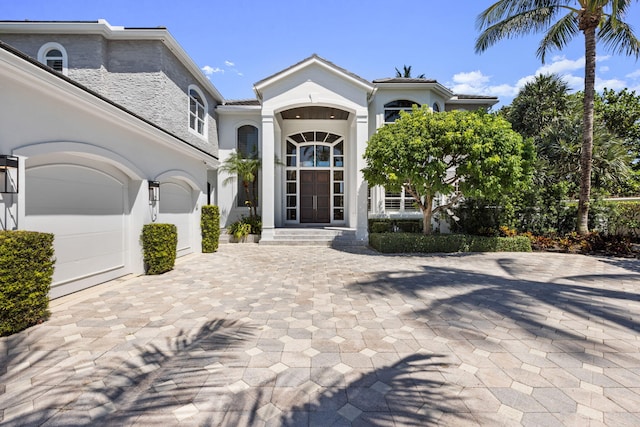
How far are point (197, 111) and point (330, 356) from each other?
1320 centimetres

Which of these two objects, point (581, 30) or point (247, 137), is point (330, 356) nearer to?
point (247, 137)

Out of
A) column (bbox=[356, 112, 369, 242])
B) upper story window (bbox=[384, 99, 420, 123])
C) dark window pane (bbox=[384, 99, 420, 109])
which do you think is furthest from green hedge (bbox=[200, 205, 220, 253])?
dark window pane (bbox=[384, 99, 420, 109])

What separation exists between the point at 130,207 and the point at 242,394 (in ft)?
20.3

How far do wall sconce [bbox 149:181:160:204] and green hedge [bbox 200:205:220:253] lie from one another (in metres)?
3.10

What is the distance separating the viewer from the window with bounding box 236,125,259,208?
1452 centimetres

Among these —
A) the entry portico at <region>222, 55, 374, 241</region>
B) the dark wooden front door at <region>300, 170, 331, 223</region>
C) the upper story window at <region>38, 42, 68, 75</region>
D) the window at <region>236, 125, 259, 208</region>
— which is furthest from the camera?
the dark wooden front door at <region>300, 170, 331, 223</region>

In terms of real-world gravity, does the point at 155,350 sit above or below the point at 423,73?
below

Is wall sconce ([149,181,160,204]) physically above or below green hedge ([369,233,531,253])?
above

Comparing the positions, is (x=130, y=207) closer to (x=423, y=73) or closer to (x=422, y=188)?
(x=422, y=188)

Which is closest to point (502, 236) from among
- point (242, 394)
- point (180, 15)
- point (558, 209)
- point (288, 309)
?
point (558, 209)

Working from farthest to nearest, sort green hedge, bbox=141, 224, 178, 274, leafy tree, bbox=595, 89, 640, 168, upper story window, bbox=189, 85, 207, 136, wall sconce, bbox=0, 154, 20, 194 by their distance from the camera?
leafy tree, bbox=595, 89, 640, 168 → upper story window, bbox=189, 85, 207, 136 → green hedge, bbox=141, 224, 178, 274 → wall sconce, bbox=0, 154, 20, 194

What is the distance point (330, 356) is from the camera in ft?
10.7

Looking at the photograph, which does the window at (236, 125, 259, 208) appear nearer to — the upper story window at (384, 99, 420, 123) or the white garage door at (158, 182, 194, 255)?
the white garage door at (158, 182, 194, 255)

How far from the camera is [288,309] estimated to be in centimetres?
479
